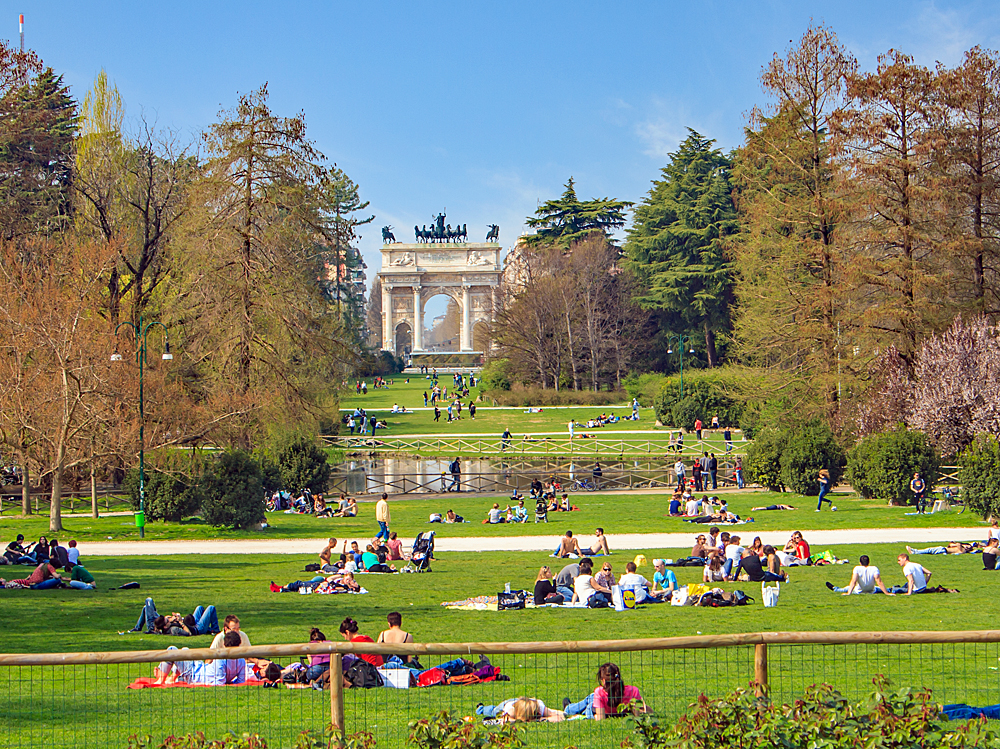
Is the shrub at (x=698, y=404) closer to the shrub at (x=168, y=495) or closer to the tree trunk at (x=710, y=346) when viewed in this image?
the tree trunk at (x=710, y=346)

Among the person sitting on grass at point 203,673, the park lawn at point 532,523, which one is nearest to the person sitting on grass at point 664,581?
the park lawn at point 532,523

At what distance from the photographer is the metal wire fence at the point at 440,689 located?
18.1ft

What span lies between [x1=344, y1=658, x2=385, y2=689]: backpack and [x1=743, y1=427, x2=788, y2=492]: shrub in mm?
24296

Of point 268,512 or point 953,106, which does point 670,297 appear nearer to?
point 953,106

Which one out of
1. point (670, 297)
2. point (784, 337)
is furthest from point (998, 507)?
point (670, 297)

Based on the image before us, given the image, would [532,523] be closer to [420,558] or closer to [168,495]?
[420,558]

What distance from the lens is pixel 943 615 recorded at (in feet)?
40.4

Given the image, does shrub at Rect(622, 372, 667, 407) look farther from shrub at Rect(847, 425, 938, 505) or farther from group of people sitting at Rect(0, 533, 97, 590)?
group of people sitting at Rect(0, 533, 97, 590)

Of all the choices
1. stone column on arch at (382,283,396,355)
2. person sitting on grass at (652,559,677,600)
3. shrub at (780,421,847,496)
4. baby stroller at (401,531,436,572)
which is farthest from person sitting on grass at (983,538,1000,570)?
stone column on arch at (382,283,396,355)

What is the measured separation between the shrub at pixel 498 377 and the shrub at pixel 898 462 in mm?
43446

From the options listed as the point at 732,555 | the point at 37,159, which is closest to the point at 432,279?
the point at 37,159

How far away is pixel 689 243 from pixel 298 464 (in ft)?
145

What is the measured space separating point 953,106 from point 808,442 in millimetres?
12149

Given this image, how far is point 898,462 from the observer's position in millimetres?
26594
